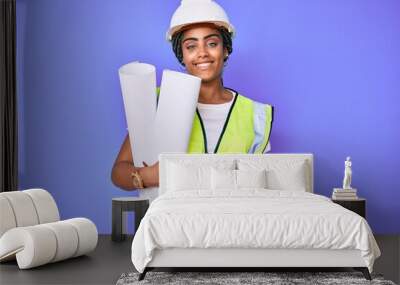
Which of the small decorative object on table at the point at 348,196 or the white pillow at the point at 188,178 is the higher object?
the white pillow at the point at 188,178

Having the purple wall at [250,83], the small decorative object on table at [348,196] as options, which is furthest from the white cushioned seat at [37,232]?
the small decorative object on table at [348,196]

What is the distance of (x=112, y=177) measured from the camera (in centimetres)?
680

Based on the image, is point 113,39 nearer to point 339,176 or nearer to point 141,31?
point 141,31

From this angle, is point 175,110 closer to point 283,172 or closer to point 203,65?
point 203,65

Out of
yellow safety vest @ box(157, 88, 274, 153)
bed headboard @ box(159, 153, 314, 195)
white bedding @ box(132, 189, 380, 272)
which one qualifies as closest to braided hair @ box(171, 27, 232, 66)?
yellow safety vest @ box(157, 88, 274, 153)

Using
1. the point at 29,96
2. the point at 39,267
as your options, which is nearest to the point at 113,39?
the point at 29,96

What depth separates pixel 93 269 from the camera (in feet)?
16.4

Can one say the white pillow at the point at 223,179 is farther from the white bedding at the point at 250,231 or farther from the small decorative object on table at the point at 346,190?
the white bedding at the point at 250,231

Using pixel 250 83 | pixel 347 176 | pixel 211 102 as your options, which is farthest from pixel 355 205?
pixel 211 102

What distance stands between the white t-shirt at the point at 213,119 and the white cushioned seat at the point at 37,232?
1714 mm

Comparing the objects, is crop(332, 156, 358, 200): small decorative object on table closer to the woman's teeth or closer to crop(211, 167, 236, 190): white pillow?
crop(211, 167, 236, 190): white pillow

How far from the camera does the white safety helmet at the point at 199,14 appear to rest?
659cm

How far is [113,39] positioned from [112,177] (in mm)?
1435

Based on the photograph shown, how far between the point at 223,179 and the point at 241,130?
90cm
